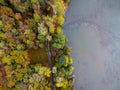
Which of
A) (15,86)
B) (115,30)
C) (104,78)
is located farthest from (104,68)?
(15,86)

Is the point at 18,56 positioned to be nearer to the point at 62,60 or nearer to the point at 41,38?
the point at 41,38

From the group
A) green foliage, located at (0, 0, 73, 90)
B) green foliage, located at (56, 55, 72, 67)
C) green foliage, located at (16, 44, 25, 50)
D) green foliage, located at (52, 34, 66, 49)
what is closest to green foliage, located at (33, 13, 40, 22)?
green foliage, located at (0, 0, 73, 90)

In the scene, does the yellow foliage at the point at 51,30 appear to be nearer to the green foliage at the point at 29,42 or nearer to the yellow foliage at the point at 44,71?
the green foliage at the point at 29,42

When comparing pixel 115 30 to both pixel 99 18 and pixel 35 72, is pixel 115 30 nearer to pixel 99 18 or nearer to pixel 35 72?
pixel 99 18

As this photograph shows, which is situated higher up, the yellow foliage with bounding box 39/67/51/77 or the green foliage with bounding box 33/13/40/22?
the green foliage with bounding box 33/13/40/22

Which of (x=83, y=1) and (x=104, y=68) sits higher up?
(x=83, y=1)

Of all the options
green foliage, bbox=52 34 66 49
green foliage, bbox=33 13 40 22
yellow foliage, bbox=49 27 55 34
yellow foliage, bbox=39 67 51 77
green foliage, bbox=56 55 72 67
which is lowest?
yellow foliage, bbox=39 67 51 77

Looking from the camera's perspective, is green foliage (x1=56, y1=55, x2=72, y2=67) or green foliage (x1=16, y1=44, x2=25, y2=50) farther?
green foliage (x1=56, y1=55, x2=72, y2=67)

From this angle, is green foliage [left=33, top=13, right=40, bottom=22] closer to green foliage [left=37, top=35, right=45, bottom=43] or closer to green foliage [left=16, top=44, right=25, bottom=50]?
green foliage [left=37, top=35, right=45, bottom=43]

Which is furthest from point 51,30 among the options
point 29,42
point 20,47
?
point 20,47
